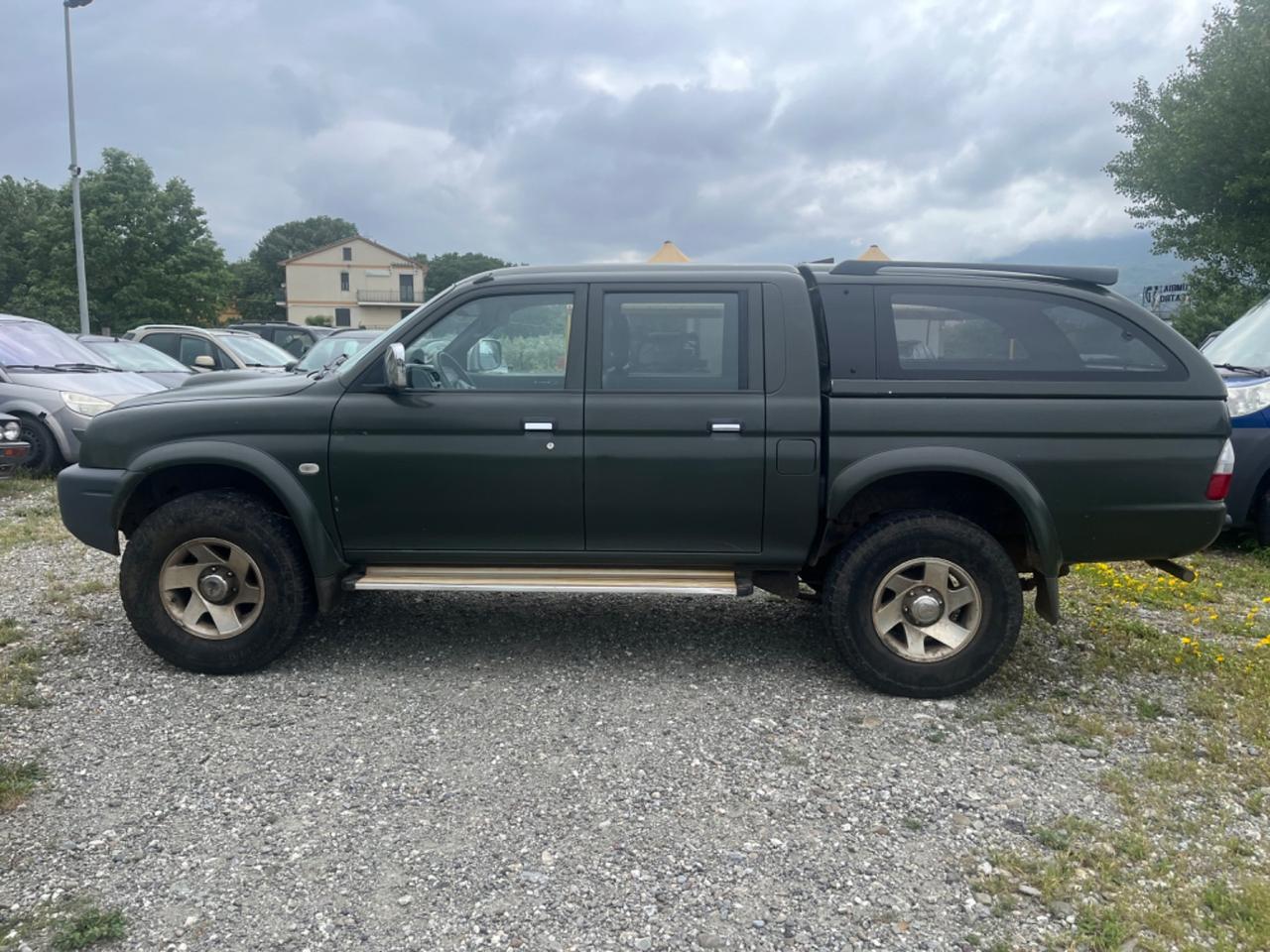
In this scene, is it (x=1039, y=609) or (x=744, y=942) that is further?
(x=1039, y=609)

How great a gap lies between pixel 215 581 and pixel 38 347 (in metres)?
7.50

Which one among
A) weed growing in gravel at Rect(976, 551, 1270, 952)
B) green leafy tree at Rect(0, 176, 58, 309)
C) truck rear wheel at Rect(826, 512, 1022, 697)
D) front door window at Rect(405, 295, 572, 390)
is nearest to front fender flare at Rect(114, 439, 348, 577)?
front door window at Rect(405, 295, 572, 390)

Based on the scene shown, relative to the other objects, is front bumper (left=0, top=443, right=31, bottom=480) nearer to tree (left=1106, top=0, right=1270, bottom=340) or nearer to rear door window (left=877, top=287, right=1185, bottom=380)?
rear door window (left=877, top=287, right=1185, bottom=380)

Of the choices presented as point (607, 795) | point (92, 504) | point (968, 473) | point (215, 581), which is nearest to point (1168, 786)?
point (968, 473)

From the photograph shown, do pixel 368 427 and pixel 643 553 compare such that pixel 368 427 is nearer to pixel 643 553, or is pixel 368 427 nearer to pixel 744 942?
pixel 643 553

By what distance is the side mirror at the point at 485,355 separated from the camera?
14.6 ft

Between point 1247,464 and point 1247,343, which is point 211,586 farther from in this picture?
point 1247,343

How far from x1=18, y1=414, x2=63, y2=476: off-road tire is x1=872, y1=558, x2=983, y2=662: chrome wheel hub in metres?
8.51

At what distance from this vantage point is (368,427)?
4309 mm

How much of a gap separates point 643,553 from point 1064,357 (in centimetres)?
213

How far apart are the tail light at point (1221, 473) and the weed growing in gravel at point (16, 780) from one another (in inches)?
197

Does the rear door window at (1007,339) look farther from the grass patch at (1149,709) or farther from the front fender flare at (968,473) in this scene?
the grass patch at (1149,709)

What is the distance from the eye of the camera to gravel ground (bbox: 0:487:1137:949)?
2746 mm

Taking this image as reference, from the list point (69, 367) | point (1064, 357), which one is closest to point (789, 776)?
point (1064, 357)
